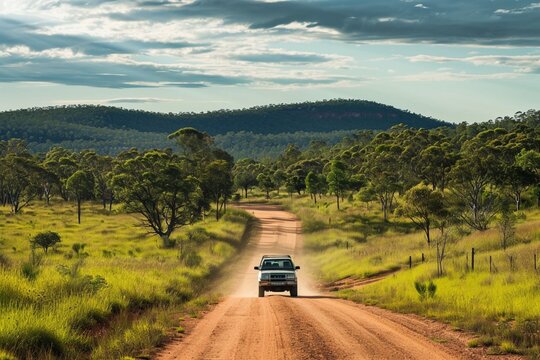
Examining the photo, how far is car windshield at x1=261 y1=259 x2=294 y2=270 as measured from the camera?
3008 cm

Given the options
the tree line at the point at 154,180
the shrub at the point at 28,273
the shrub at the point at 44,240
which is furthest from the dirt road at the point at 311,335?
the tree line at the point at 154,180

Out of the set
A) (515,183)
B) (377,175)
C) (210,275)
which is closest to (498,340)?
(210,275)

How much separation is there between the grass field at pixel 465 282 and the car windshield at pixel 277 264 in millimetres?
2954

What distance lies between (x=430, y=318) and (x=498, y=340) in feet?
15.0

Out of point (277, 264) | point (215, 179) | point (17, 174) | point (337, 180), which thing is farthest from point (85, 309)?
point (17, 174)

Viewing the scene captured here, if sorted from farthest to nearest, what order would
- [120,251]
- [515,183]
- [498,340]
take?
[515,183]
[120,251]
[498,340]

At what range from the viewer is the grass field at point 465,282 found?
51.7 feet

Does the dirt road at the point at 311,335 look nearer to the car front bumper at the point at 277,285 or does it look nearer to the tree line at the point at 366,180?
the car front bumper at the point at 277,285

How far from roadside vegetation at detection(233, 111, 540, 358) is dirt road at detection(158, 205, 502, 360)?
146cm

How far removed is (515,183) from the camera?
60250 millimetres

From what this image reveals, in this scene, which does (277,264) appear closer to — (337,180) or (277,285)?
(277,285)

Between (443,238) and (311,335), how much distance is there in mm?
25738

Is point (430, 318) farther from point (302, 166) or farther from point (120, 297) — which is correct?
point (302, 166)

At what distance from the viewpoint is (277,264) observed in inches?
1196
